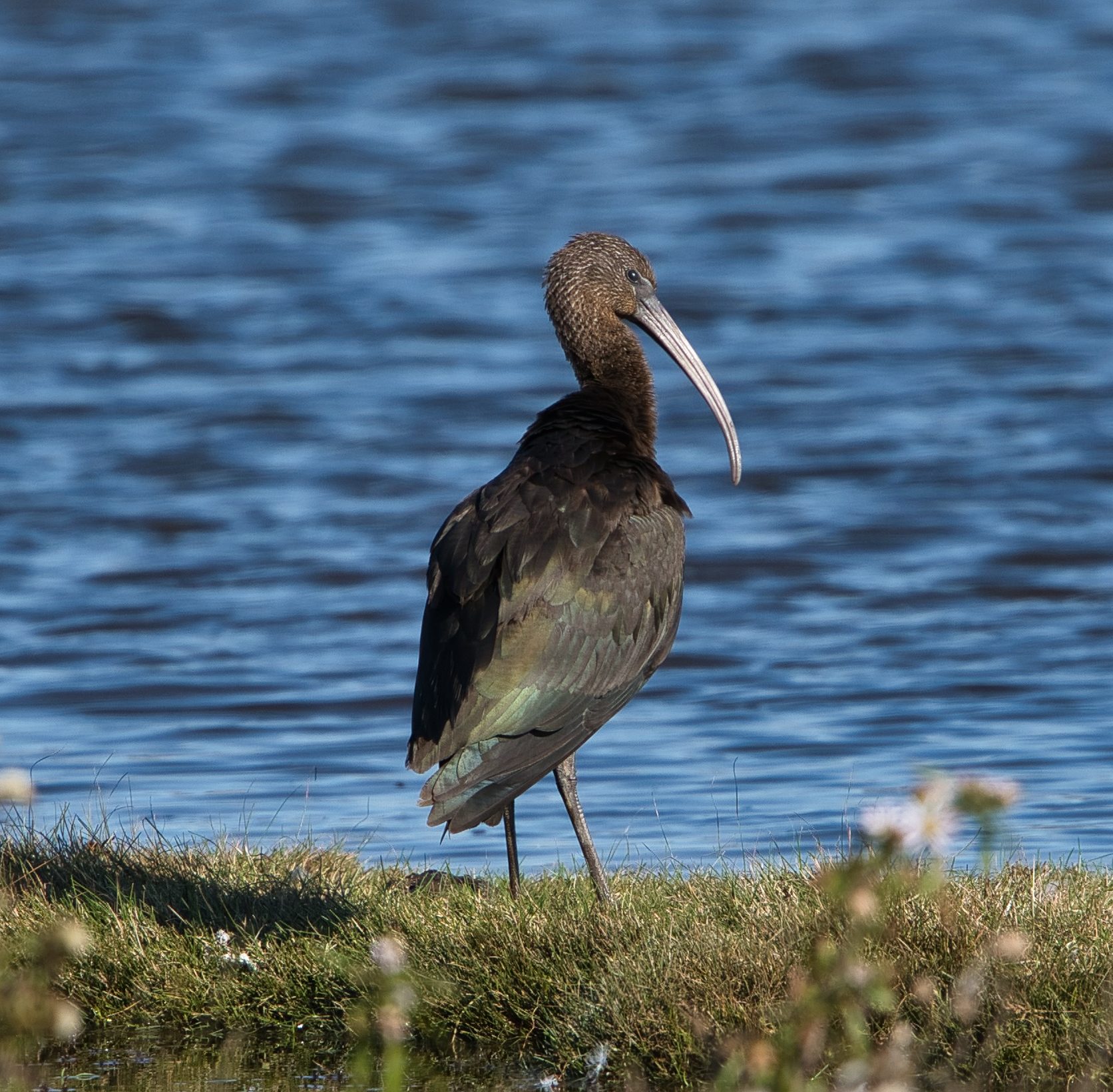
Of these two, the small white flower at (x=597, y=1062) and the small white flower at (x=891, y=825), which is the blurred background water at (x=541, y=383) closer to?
the small white flower at (x=597, y=1062)

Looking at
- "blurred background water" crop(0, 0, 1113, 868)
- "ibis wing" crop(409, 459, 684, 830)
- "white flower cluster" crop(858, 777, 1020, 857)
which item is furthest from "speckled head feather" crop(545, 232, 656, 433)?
"white flower cluster" crop(858, 777, 1020, 857)

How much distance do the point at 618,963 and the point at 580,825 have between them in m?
0.85

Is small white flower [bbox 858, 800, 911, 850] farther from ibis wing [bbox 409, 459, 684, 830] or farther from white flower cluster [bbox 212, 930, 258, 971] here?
white flower cluster [bbox 212, 930, 258, 971]

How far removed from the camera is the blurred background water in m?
9.21

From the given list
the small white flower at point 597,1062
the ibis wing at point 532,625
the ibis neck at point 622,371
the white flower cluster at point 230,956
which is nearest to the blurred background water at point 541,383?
the ibis wing at point 532,625

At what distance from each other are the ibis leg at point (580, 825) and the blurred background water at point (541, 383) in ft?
3.58

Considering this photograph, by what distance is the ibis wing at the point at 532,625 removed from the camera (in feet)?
18.0

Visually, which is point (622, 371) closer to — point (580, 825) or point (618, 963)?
point (580, 825)

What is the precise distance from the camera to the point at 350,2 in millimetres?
32250

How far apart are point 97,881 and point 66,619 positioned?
6438mm

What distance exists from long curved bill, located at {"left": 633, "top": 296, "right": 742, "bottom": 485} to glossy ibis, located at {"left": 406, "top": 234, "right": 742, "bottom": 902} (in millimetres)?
659

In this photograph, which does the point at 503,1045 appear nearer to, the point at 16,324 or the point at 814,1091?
the point at 814,1091

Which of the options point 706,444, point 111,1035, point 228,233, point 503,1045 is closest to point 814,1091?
point 503,1045

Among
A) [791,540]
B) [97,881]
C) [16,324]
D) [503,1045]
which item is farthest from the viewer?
[16,324]
